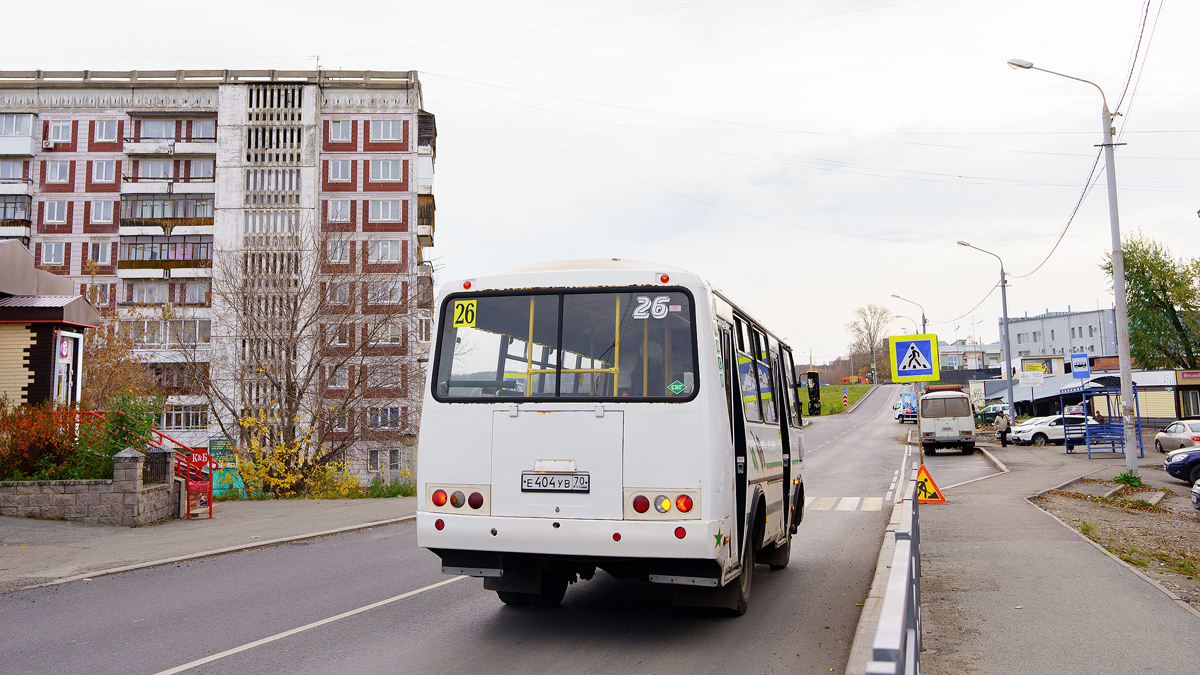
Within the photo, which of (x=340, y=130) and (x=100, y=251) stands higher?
(x=340, y=130)

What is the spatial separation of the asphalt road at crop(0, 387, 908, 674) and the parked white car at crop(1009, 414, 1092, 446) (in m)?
34.1

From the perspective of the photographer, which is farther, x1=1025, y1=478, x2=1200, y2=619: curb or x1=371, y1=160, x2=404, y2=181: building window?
x1=371, y1=160, x2=404, y2=181: building window

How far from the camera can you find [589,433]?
264 inches

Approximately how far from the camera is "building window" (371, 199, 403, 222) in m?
62.0

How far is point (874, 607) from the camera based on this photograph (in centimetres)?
762

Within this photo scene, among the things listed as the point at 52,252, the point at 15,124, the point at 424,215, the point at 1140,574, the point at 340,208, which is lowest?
the point at 1140,574

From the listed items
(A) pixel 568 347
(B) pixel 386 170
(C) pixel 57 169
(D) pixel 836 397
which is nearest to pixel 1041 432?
(A) pixel 568 347

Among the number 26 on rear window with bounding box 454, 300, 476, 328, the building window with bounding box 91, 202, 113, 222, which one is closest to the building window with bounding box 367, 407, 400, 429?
the number 26 on rear window with bounding box 454, 300, 476, 328

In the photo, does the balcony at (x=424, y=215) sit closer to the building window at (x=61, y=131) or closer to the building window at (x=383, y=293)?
the building window at (x=61, y=131)

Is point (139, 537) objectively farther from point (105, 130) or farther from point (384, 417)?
point (105, 130)

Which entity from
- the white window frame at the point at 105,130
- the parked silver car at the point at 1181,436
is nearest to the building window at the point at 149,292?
the white window frame at the point at 105,130

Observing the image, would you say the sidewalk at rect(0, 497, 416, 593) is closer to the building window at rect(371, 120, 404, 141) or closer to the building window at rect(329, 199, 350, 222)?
the building window at rect(329, 199, 350, 222)

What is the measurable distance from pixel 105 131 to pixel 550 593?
232 ft

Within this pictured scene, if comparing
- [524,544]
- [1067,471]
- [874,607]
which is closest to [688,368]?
[524,544]
